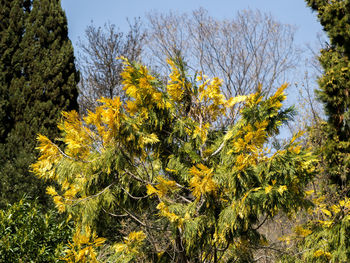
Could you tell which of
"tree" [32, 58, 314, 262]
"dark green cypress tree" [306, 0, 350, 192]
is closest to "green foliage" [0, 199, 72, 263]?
"tree" [32, 58, 314, 262]

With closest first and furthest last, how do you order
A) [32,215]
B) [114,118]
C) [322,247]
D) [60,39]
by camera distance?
[114,118], [32,215], [322,247], [60,39]

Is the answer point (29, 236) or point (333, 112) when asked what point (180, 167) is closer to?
point (29, 236)

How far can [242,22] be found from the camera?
1245 cm

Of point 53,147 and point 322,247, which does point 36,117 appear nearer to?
point 53,147

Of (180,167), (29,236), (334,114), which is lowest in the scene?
Answer: (29,236)

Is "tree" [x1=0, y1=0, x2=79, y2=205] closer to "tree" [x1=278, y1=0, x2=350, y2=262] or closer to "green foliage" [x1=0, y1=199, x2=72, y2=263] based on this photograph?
"green foliage" [x1=0, y1=199, x2=72, y2=263]

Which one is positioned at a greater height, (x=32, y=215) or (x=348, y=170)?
(x=348, y=170)

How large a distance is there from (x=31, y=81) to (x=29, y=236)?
→ 489cm

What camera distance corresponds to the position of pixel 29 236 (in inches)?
186

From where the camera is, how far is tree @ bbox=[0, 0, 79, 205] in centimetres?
769

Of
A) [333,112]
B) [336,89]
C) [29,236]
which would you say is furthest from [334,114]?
[29,236]

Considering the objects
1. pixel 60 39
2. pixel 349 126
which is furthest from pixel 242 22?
pixel 349 126

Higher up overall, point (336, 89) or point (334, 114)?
point (336, 89)

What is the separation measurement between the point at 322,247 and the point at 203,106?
2787mm
